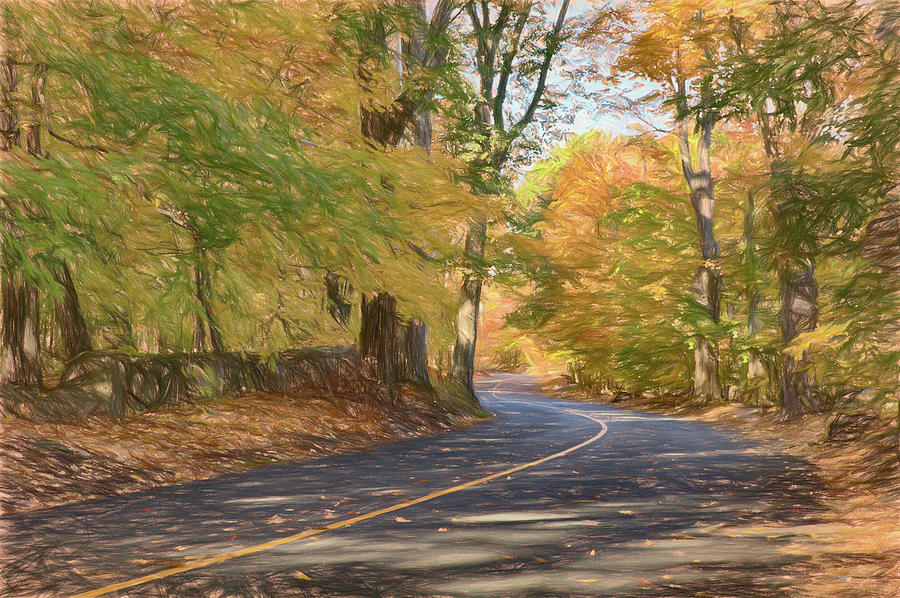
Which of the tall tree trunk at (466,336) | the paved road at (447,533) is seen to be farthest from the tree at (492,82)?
the paved road at (447,533)

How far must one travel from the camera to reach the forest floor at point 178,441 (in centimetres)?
1244

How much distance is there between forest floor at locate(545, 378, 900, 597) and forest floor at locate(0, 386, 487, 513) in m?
8.35

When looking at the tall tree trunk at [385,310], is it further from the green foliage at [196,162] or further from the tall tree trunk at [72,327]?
the tall tree trunk at [72,327]

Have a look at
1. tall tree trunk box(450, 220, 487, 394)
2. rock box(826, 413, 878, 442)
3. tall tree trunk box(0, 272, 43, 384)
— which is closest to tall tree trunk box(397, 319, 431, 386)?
tall tree trunk box(450, 220, 487, 394)

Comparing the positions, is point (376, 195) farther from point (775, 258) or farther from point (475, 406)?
point (475, 406)

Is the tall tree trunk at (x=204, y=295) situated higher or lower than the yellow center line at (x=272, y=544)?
higher

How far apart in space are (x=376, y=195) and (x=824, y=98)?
24.2ft

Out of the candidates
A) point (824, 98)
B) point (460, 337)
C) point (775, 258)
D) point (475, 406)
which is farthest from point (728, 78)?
point (460, 337)

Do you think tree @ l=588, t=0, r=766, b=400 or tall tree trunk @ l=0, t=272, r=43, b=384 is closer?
tall tree trunk @ l=0, t=272, r=43, b=384

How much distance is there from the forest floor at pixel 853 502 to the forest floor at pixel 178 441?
8349 mm

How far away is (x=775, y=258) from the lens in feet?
55.2

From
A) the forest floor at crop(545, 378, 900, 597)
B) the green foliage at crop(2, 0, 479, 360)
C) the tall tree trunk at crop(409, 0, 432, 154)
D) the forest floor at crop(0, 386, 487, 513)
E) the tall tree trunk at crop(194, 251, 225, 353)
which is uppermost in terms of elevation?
the tall tree trunk at crop(409, 0, 432, 154)

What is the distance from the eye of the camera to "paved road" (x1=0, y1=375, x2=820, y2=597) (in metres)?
7.32

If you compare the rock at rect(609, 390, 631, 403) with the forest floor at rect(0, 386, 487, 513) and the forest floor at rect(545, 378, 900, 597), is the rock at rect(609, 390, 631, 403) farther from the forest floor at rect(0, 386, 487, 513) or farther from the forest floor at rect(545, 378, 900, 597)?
the forest floor at rect(0, 386, 487, 513)
